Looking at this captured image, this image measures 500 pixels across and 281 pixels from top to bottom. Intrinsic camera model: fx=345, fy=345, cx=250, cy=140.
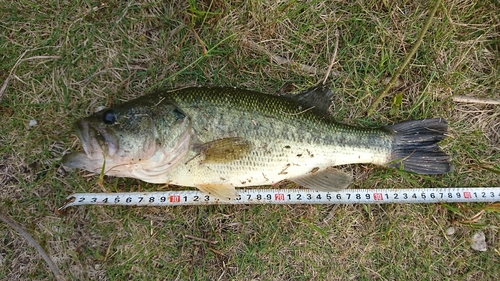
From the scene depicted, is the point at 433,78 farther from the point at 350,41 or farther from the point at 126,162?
the point at 126,162

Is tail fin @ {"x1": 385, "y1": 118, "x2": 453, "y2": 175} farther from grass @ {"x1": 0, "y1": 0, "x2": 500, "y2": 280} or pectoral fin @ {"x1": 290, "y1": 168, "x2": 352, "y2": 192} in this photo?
pectoral fin @ {"x1": 290, "y1": 168, "x2": 352, "y2": 192}

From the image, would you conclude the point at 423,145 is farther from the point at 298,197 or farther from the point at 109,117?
the point at 109,117

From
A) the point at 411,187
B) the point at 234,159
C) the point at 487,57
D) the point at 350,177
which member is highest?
the point at 487,57

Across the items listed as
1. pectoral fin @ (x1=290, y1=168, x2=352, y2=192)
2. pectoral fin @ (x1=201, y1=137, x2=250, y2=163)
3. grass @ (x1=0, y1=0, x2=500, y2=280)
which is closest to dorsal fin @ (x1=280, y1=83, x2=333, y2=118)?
grass @ (x1=0, y1=0, x2=500, y2=280)

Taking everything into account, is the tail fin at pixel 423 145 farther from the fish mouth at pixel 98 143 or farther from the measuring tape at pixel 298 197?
the fish mouth at pixel 98 143

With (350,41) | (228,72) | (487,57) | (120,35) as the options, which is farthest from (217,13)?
(487,57)

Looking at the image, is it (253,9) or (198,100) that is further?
(253,9)
